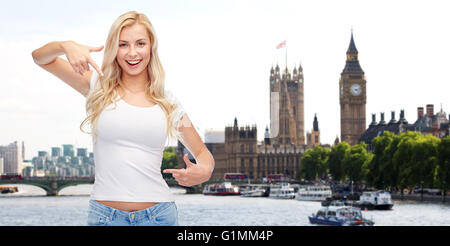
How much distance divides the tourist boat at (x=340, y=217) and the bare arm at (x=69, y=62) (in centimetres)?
4160

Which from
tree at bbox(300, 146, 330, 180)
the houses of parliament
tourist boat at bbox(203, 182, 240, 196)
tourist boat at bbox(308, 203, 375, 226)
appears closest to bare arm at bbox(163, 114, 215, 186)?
tourist boat at bbox(308, 203, 375, 226)

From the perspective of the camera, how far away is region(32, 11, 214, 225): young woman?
3305 millimetres

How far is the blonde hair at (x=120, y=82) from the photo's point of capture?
3357 millimetres

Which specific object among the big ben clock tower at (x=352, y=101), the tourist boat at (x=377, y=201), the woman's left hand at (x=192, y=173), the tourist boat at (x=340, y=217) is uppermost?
the big ben clock tower at (x=352, y=101)

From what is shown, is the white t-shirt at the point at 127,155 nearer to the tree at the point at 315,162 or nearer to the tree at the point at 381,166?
the tree at the point at 381,166

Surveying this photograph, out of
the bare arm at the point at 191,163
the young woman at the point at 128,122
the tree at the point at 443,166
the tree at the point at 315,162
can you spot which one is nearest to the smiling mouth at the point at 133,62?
the young woman at the point at 128,122

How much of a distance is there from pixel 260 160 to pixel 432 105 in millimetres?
47758

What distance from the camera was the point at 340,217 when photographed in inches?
1800

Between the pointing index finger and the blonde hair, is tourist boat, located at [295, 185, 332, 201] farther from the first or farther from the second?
the pointing index finger

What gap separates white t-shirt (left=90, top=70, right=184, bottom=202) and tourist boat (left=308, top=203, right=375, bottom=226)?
137ft

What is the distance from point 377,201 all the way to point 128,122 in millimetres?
53676

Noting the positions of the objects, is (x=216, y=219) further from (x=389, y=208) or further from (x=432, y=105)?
(x=432, y=105)

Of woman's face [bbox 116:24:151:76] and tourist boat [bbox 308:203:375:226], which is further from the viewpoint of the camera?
tourist boat [bbox 308:203:375:226]

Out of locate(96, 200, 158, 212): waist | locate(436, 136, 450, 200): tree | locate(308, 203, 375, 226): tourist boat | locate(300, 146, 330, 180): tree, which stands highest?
locate(300, 146, 330, 180): tree
